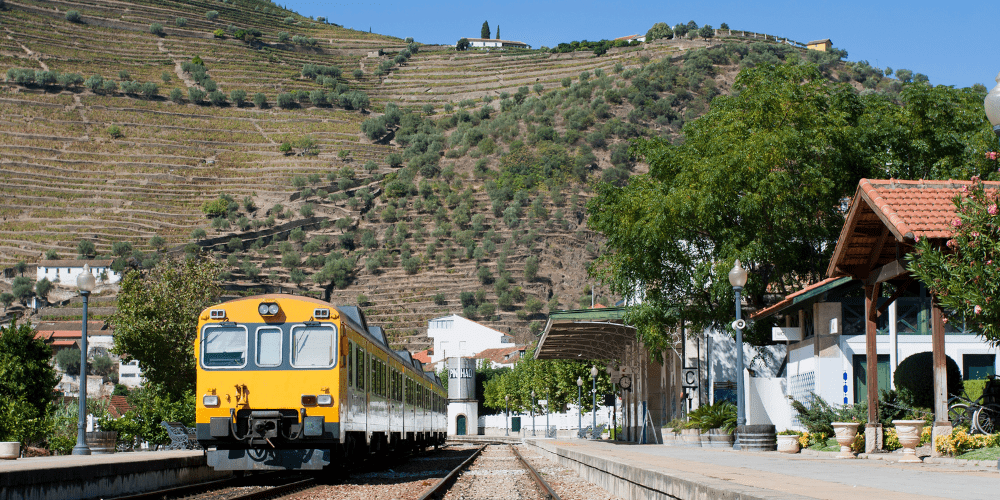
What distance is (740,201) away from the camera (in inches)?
1088

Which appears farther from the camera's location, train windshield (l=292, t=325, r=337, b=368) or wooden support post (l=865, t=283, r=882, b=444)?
wooden support post (l=865, t=283, r=882, b=444)

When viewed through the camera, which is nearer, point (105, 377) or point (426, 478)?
point (426, 478)

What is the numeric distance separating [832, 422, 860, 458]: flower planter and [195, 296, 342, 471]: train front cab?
8570 millimetres

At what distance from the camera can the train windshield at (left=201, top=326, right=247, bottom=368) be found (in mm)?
17578

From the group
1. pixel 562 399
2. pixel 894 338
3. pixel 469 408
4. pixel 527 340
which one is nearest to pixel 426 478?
pixel 894 338

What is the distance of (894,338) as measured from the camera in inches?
827

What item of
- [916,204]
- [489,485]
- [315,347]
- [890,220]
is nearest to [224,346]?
[315,347]

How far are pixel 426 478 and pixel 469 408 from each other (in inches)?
3725

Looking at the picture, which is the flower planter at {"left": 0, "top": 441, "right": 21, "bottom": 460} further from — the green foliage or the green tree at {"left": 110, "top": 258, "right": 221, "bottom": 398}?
the green tree at {"left": 110, "top": 258, "right": 221, "bottom": 398}

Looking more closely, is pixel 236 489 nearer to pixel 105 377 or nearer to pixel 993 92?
pixel 993 92

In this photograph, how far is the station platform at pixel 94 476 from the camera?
476 inches

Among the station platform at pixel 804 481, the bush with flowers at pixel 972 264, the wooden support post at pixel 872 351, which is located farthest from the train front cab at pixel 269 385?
the bush with flowers at pixel 972 264

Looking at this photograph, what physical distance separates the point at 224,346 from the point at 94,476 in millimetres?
3794

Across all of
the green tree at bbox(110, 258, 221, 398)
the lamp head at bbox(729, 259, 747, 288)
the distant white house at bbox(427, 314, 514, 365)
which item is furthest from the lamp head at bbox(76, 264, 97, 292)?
the distant white house at bbox(427, 314, 514, 365)
